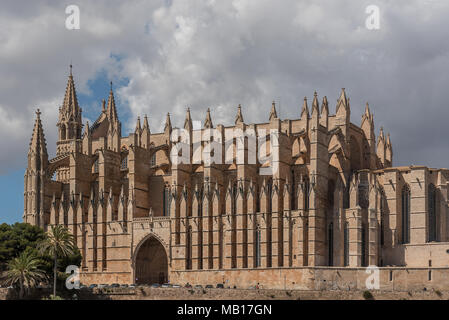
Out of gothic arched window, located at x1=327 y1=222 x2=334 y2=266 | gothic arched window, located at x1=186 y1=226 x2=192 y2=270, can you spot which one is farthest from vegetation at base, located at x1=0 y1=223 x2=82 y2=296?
gothic arched window, located at x1=327 y1=222 x2=334 y2=266

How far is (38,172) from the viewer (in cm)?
8844

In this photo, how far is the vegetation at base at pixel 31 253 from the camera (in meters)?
72.0

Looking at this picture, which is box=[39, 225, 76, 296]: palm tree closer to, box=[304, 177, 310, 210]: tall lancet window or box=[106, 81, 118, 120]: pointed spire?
box=[304, 177, 310, 210]: tall lancet window

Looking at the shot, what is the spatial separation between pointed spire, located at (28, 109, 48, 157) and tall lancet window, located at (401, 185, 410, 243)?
108 ft

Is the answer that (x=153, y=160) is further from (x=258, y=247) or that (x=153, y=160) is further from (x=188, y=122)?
(x=258, y=247)

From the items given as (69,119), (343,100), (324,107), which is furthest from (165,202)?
(69,119)

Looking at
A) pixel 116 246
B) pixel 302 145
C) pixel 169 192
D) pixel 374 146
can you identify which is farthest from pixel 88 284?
pixel 374 146

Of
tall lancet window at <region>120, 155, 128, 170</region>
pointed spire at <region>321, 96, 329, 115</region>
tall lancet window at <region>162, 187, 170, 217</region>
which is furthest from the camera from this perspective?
tall lancet window at <region>120, 155, 128, 170</region>

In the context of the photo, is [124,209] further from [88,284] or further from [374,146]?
[374,146]

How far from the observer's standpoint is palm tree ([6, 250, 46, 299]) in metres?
70.2

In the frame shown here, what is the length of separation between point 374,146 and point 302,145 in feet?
23.7

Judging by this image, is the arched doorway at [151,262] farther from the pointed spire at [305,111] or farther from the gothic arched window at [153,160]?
the pointed spire at [305,111]
